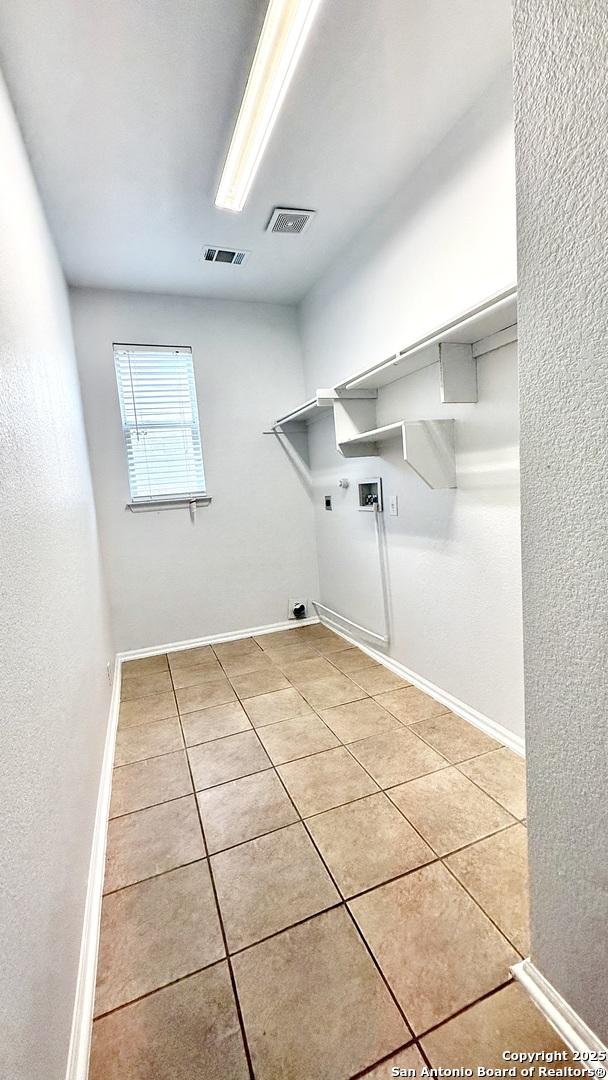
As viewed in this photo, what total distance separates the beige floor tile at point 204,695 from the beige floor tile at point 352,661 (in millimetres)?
769

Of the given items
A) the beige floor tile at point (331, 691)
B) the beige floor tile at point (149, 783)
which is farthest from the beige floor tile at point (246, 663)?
the beige floor tile at point (149, 783)

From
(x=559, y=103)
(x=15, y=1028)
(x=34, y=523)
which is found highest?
(x=559, y=103)

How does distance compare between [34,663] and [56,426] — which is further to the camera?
[56,426]

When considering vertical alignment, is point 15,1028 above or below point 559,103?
below

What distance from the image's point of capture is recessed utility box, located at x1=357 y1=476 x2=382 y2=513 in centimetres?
283

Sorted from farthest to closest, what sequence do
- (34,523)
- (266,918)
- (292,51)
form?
(292,51)
(266,918)
(34,523)

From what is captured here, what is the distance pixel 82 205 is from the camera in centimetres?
222

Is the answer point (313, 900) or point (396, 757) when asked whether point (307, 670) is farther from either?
point (313, 900)

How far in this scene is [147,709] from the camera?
2666 millimetres

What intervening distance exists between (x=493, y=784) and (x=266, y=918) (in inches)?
40.0

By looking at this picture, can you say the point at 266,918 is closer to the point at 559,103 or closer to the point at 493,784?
the point at 493,784

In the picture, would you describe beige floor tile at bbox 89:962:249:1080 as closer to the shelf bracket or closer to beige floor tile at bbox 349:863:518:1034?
beige floor tile at bbox 349:863:518:1034

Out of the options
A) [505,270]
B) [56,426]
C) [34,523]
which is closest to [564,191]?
[505,270]

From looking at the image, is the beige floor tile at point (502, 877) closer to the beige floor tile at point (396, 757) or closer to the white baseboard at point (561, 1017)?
the white baseboard at point (561, 1017)
